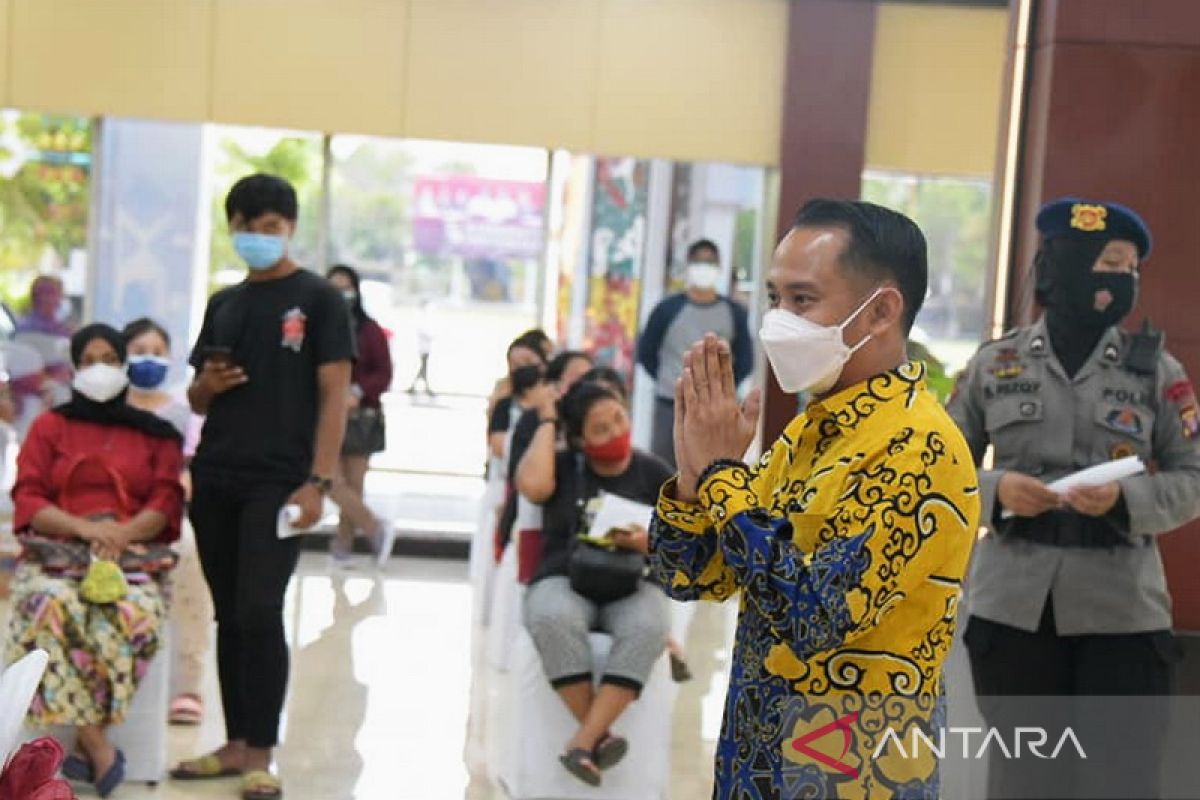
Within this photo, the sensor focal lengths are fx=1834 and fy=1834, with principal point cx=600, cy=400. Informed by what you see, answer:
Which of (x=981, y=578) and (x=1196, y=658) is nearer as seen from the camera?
(x=981, y=578)

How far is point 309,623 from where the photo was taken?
770cm

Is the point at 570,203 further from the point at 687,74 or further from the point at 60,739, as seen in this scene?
the point at 60,739

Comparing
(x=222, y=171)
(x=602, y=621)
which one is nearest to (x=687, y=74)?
(x=222, y=171)

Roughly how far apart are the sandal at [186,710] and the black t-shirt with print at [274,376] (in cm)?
Result: 123

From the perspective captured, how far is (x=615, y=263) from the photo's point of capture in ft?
37.6

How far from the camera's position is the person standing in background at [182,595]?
231 inches

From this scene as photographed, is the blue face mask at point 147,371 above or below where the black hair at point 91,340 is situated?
below

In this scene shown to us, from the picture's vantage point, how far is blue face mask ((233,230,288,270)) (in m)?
4.94

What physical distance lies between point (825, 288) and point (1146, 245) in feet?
5.57

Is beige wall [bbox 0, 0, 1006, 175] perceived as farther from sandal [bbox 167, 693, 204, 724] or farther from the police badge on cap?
the police badge on cap

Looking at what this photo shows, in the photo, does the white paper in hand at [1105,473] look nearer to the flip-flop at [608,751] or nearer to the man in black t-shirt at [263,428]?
the flip-flop at [608,751]

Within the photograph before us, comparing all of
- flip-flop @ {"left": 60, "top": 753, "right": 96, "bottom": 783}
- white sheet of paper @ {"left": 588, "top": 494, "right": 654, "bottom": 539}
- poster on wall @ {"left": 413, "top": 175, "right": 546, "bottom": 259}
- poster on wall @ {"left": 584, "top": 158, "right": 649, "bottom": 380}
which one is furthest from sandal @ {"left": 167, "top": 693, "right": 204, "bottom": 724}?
poster on wall @ {"left": 584, "top": 158, "right": 649, "bottom": 380}

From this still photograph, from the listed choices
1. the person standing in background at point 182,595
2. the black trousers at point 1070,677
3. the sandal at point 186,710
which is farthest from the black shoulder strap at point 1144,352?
the sandal at point 186,710

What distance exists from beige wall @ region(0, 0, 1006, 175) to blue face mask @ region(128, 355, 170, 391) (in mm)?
3722
